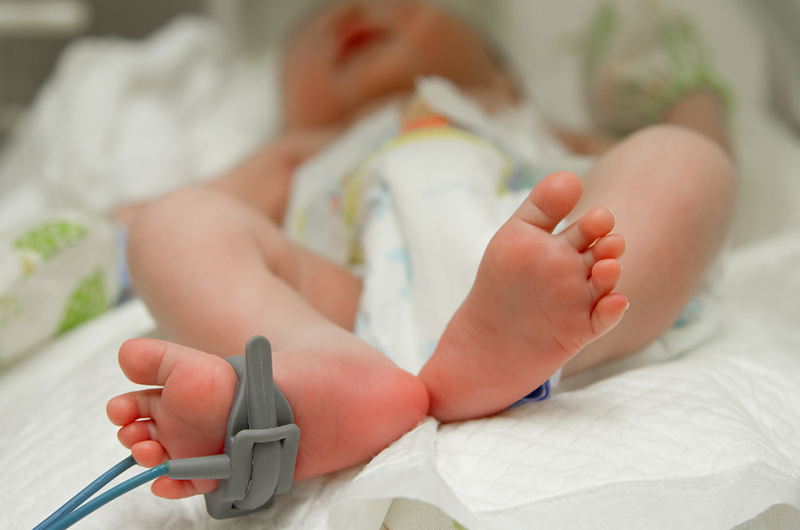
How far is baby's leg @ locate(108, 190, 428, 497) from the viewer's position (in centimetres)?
35

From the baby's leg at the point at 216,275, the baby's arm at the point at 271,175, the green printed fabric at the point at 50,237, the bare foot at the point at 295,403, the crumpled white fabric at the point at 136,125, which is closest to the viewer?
the bare foot at the point at 295,403

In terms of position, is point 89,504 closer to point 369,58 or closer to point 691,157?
point 691,157

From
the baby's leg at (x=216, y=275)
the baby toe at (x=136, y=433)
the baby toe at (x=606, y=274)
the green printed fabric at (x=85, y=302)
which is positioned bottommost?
the green printed fabric at (x=85, y=302)

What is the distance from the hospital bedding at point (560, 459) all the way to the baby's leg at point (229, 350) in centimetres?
3

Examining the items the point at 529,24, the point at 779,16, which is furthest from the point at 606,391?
the point at 529,24

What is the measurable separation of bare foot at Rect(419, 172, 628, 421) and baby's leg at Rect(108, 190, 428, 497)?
52mm

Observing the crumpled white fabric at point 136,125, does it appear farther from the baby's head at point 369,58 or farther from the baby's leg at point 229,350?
the baby's leg at point 229,350

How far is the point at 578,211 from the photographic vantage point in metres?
0.49

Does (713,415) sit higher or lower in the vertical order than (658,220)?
lower

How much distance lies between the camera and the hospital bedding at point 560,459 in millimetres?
352

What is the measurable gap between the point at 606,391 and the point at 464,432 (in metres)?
0.12

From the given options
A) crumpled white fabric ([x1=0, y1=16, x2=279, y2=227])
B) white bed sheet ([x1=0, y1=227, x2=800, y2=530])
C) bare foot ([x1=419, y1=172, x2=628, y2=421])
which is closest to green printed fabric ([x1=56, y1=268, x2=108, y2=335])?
white bed sheet ([x1=0, y1=227, x2=800, y2=530])

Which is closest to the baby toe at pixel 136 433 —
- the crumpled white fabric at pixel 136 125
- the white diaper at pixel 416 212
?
the white diaper at pixel 416 212

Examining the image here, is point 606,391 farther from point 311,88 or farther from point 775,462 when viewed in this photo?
point 311,88
